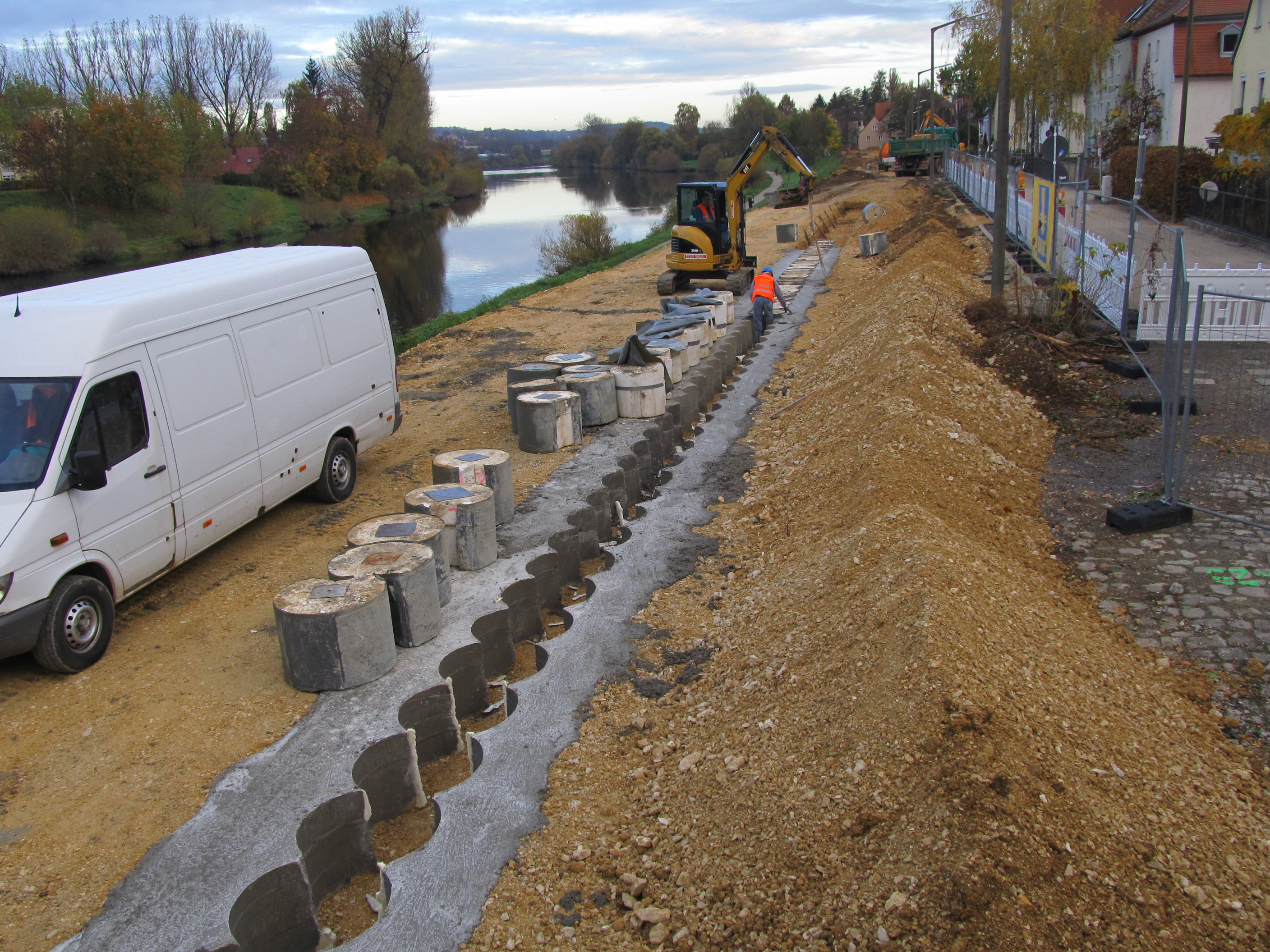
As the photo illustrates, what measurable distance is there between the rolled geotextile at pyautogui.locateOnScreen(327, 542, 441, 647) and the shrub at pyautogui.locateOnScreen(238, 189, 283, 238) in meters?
55.6

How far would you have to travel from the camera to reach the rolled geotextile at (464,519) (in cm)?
749

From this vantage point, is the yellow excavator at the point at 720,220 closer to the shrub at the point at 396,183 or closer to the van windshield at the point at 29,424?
the van windshield at the point at 29,424

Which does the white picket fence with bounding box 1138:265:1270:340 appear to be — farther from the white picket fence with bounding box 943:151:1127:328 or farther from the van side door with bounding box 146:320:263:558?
the van side door with bounding box 146:320:263:558

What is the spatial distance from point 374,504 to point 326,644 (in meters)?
3.88

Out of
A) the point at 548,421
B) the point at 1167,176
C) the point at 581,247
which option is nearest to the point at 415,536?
the point at 548,421

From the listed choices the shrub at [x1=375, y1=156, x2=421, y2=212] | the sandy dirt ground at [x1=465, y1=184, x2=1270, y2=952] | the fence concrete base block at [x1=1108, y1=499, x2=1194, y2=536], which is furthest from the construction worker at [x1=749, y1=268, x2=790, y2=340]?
the shrub at [x1=375, y1=156, x2=421, y2=212]

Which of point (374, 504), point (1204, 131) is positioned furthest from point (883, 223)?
point (374, 504)

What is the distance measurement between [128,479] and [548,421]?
16.7 feet

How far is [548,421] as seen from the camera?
1088 cm

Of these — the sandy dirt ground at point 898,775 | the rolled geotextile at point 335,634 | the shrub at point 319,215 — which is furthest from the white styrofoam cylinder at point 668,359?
the shrub at point 319,215

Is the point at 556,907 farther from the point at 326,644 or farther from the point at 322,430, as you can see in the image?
the point at 322,430

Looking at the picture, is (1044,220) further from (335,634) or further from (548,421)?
(335,634)

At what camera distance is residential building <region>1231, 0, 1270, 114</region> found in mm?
30578

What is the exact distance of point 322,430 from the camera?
29.5ft
